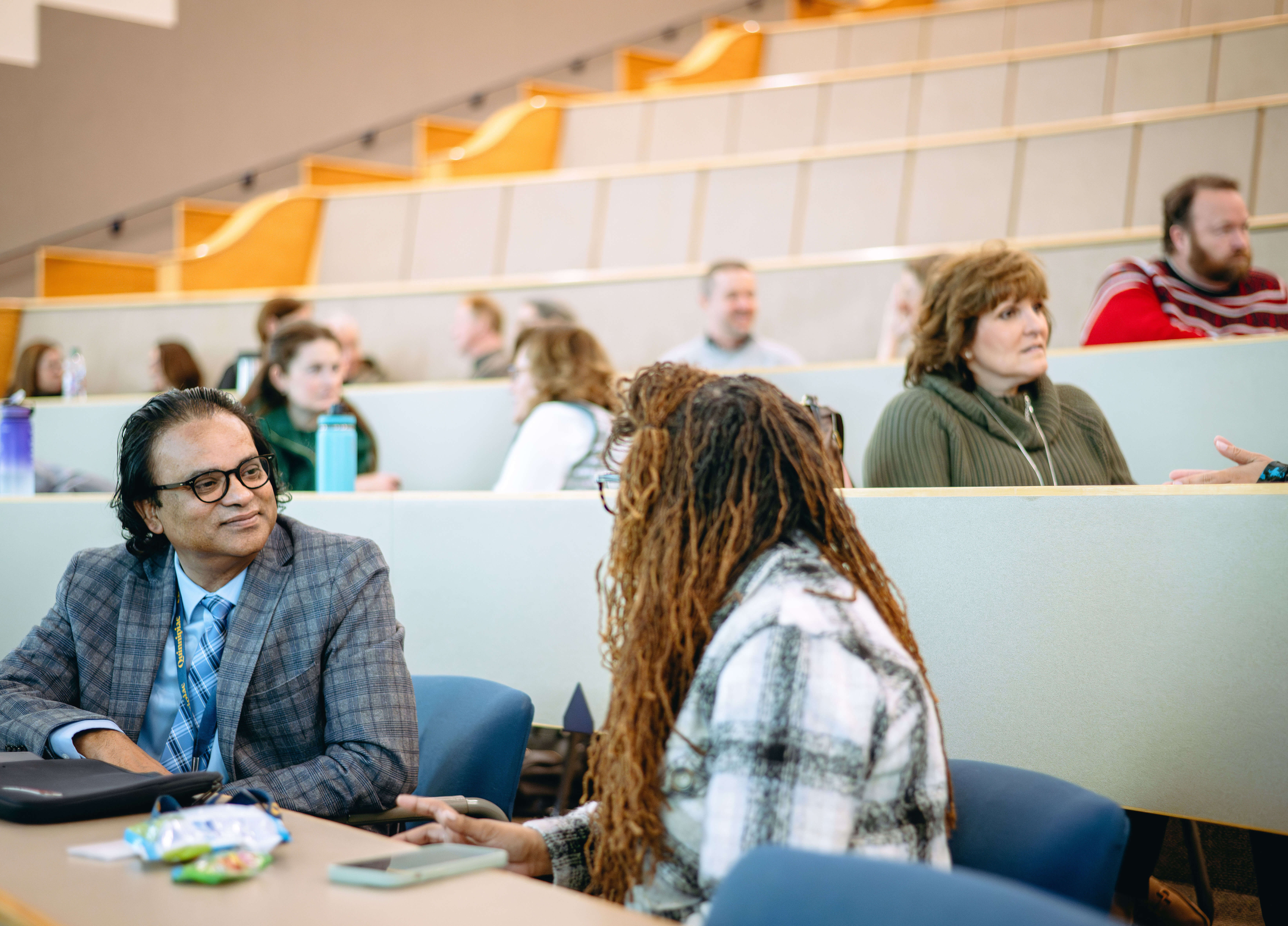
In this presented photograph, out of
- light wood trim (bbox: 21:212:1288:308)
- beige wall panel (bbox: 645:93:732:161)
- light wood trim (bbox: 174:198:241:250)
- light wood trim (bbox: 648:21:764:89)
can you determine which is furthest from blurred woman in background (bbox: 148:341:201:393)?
light wood trim (bbox: 648:21:764:89)

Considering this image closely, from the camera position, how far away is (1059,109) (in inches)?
193

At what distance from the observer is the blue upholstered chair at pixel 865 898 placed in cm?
65

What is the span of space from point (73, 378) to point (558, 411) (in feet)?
8.39

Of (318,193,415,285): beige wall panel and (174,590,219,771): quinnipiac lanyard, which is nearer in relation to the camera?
(174,590,219,771): quinnipiac lanyard

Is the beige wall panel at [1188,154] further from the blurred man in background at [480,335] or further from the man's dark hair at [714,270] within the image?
the blurred man in background at [480,335]

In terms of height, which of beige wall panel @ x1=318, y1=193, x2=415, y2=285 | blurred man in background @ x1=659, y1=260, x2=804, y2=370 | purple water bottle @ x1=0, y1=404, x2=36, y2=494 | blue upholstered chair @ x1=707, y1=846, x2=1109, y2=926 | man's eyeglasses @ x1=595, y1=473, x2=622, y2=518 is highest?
beige wall panel @ x1=318, y1=193, x2=415, y2=285

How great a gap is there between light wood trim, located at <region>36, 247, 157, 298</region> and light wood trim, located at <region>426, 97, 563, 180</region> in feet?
5.46

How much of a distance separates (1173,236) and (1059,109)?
7.49 feet

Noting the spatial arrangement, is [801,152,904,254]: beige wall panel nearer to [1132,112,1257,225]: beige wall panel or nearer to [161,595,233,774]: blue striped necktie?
[1132,112,1257,225]: beige wall panel

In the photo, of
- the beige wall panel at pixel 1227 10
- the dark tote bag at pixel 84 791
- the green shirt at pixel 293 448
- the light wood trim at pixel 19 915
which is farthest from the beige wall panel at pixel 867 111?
the light wood trim at pixel 19 915

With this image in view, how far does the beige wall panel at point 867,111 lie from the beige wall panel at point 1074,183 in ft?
3.29

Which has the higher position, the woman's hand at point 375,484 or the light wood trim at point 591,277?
the light wood trim at point 591,277

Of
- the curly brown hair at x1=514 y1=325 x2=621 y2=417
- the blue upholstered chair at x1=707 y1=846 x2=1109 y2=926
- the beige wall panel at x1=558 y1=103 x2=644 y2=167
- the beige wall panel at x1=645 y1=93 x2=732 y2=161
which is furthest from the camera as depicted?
the beige wall panel at x1=558 y1=103 x2=644 y2=167

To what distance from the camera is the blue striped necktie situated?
4.96 feet
